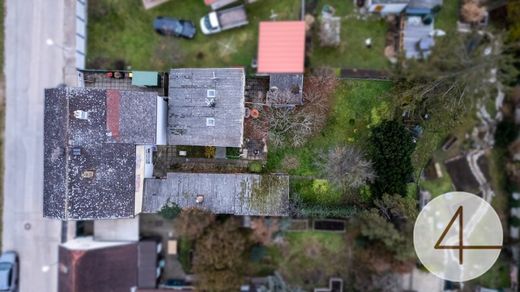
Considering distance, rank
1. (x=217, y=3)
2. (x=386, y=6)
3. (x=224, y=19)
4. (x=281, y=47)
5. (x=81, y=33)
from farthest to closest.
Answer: (x=81, y=33) → (x=224, y=19) → (x=217, y=3) → (x=386, y=6) → (x=281, y=47)

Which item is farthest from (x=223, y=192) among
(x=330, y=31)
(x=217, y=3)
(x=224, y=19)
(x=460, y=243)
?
(x=460, y=243)

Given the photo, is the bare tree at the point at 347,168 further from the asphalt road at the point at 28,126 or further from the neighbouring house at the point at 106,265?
the asphalt road at the point at 28,126

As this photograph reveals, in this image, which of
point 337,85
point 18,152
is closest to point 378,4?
point 337,85

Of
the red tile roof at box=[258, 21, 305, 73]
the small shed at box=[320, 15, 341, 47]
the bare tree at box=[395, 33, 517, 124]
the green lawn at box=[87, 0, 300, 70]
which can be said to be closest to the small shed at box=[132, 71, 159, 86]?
the green lawn at box=[87, 0, 300, 70]

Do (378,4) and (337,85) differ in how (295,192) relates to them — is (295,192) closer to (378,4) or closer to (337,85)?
(337,85)

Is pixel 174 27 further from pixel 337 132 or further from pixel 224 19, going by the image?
pixel 337 132

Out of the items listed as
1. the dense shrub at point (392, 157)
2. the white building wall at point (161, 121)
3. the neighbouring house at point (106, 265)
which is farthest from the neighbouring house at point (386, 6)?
→ the neighbouring house at point (106, 265)

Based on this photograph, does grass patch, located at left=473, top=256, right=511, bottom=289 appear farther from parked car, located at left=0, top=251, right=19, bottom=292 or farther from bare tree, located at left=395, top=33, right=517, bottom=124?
parked car, located at left=0, top=251, right=19, bottom=292
